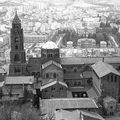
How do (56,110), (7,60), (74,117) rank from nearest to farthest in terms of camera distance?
(74,117) → (56,110) → (7,60)

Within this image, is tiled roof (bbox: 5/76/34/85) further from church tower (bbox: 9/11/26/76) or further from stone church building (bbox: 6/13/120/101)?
church tower (bbox: 9/11/26/76)

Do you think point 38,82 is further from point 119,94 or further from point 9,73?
point 119,94

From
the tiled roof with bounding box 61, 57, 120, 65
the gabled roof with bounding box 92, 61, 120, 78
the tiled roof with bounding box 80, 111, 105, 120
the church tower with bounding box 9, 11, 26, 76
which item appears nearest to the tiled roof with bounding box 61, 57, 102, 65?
the tiled roof with bounding box 61, 57, 120, 65

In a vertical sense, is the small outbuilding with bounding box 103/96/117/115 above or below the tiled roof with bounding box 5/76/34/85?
below

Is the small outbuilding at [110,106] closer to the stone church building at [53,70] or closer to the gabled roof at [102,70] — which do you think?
the stone church building at [53,70]

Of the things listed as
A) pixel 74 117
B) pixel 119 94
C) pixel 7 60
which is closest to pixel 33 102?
pixel 74 117

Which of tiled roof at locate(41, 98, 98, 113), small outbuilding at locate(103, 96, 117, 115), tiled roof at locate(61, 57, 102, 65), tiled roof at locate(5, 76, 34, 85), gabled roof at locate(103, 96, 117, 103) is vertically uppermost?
tiled roof at locate(61, 57, 102, 65)

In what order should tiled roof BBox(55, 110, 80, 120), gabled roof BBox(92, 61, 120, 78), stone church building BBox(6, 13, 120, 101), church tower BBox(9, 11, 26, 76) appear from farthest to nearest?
church tower BBox(9, 11, 26, 76) → stone church building BBox(6, 13, 120, 101) → gabled roof BBox(92, 61, 120, 78) → tiled roof BBox(55, 110, 80, 120)
